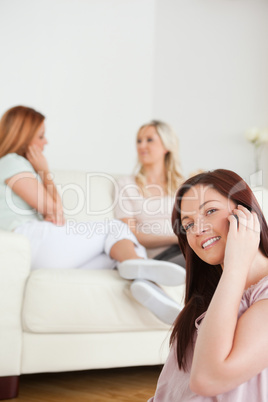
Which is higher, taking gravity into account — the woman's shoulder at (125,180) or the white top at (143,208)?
the woman's shoulder at (125,180)

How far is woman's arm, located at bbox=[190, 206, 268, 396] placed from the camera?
72cm

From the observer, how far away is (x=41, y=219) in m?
2.29

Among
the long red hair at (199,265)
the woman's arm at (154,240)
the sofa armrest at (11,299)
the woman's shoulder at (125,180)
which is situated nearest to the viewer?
the long red hair at (199,265)

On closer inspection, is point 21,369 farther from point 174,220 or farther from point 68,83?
point 68,83

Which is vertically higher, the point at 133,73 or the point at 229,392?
the point at 133,73

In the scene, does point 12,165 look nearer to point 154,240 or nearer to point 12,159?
point 12,159

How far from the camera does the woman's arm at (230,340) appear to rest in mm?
722

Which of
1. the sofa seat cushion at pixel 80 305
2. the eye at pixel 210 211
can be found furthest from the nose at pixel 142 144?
the eye at pixel 210 211

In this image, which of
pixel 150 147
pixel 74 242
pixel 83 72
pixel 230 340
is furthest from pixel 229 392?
pixel 83 72

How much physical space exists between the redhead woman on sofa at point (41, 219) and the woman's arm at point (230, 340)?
103 cm

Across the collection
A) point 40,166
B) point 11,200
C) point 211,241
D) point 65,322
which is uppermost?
point 211,241

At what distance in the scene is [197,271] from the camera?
3.37 ft

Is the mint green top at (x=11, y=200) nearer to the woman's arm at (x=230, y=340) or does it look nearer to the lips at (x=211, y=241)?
the lips at (x=211, y=241)

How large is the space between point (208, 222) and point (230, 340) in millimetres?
242
